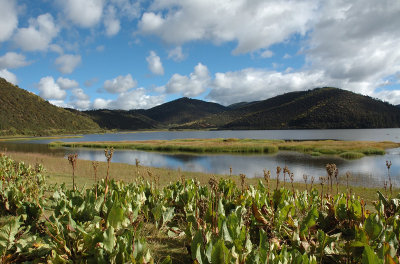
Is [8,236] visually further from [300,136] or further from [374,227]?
[300,136]

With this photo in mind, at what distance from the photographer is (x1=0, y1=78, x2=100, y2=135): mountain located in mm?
134875

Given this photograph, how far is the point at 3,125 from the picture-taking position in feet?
428

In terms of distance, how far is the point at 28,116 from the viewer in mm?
148375

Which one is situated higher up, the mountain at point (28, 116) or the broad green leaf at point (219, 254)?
the mountain at point (28, 116)

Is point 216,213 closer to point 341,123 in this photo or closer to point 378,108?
point 341,123

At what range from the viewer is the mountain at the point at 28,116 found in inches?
5310

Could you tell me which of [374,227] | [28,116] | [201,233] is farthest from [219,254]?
[28,116]

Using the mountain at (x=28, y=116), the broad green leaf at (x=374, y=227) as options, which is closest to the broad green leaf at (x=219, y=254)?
the broad green leaf at (x=374, y=227)

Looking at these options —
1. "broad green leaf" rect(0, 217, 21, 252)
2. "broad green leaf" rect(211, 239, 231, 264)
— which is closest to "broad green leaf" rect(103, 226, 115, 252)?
"broad green leaf" rect(211, 239, 231, 264)

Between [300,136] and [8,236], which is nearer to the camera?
[8,236]

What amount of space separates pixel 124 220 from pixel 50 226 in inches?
40.8

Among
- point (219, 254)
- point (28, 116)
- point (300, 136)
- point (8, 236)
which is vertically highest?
point (28, 116)

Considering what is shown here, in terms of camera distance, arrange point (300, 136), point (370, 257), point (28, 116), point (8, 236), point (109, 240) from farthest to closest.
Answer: point (28, 116)
point (300, 136)
point (8, 236)
point (109, 240)
point (370, 257)

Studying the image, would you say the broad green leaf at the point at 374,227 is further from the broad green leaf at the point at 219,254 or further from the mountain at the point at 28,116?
the mountain at the point at 28,116
